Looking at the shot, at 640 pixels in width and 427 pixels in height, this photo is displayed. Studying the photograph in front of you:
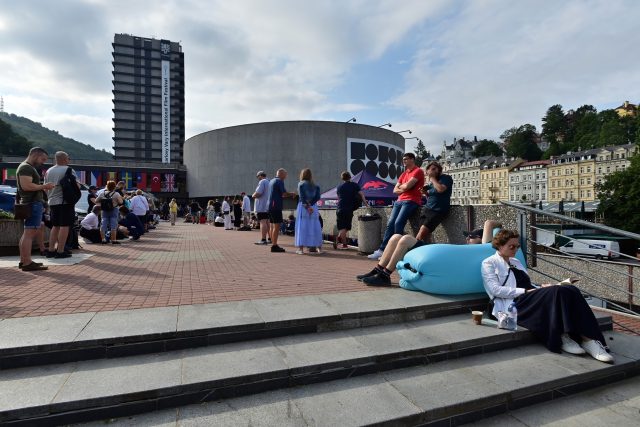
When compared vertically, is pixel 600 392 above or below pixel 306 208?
below

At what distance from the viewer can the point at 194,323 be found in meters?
2.99

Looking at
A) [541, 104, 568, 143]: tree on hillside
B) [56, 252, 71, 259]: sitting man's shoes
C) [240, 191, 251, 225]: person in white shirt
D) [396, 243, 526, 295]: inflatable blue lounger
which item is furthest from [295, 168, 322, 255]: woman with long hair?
[541, 104, 568, 143]: tree on hillside

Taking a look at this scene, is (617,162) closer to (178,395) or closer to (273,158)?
(273,158)

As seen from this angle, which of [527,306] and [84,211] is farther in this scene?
[84,211]

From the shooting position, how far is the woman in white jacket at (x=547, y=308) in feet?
10.6

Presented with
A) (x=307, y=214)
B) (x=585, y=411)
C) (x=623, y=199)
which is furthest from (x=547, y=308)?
(x=623, y=199)

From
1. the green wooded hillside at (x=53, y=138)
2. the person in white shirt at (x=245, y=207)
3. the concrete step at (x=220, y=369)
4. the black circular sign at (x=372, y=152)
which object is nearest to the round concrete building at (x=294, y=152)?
the black circular sign at (x=372, y=152)

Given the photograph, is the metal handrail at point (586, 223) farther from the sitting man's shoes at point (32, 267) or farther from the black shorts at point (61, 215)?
the black shorts at point (61, 215)

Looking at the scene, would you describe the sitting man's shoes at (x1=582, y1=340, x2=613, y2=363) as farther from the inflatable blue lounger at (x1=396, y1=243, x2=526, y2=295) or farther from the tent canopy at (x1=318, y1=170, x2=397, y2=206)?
the tent canopy at (x1=318, y1=170, x2=397, y2=206)

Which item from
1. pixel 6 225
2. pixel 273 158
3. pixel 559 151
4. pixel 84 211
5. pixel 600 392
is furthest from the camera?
pixel 559 151

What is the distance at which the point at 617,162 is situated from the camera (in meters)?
80.3

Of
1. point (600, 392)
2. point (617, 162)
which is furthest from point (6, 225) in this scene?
Answer: point (617, 162)

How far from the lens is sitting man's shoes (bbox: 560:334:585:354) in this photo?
320 cm

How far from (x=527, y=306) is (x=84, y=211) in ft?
51.0
